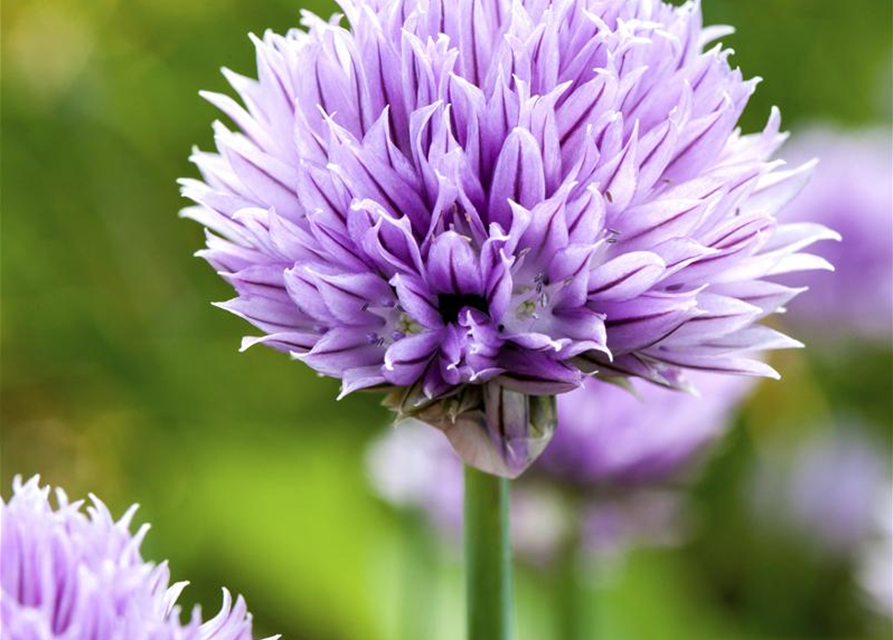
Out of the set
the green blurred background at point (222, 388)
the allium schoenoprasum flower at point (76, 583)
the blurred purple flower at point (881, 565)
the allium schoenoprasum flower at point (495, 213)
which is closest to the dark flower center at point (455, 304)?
the allium schoenoprasum flower at point (495, 213)

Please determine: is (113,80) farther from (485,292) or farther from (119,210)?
(485,292)

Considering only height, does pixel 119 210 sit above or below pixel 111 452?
above

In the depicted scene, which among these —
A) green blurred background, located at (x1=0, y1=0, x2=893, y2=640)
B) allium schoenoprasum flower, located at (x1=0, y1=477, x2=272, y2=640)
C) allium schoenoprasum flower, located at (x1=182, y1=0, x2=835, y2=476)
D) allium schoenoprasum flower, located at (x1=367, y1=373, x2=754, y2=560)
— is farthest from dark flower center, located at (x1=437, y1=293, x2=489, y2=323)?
green blurred background, located at (x1=0, y1=0, x2=893, y2=640)

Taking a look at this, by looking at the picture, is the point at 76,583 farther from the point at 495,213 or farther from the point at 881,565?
the point at 881,565

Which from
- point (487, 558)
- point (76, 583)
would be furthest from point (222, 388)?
point (76, 583)

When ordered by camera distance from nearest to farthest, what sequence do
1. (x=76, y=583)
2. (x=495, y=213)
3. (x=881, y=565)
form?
(x=76, y=583)
(x=495, y=213)
(x=881, y=565)

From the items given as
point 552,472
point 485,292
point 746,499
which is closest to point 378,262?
point 485,292

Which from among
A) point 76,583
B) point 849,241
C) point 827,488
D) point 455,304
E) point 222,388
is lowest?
point 76,583
